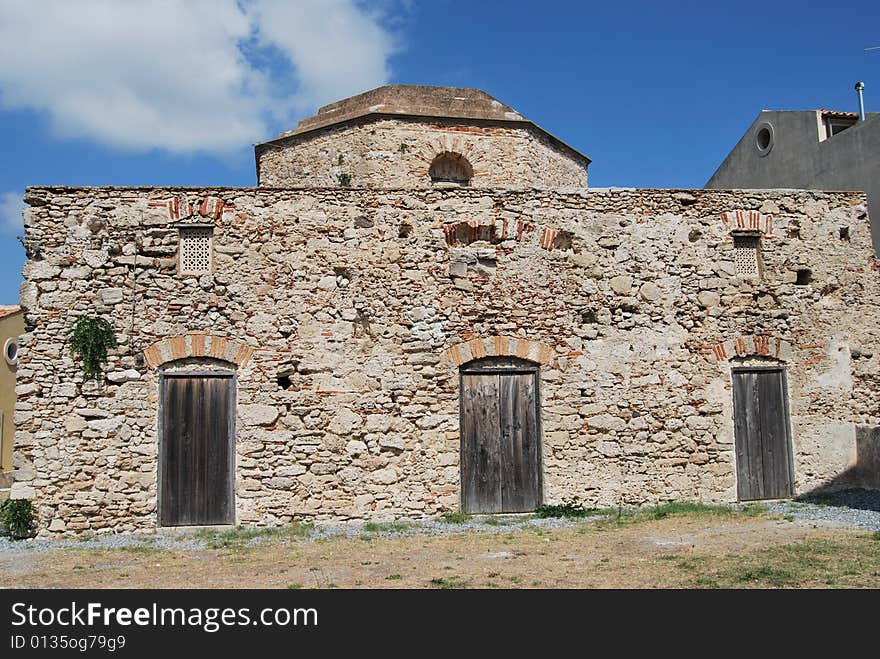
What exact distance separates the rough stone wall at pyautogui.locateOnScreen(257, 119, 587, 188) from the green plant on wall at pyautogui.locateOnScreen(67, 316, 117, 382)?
6.06 m

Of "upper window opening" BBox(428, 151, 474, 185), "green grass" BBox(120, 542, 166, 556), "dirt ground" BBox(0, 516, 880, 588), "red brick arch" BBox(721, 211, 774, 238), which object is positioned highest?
"upper window opening" BBox(428, 151, 474, 185)

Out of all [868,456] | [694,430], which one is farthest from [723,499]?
[868,456]

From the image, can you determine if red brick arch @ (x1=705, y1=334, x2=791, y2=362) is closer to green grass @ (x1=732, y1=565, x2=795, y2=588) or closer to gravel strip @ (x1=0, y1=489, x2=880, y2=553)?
gravel strip @ (x1=0, y1=489, x2=880, y2=553)

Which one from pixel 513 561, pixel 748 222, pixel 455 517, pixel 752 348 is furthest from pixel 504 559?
pixel 748 222

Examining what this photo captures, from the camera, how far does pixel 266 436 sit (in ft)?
31.1

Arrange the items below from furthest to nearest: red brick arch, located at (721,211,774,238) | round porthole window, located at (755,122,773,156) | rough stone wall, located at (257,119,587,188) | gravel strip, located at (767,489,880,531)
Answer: round porthole window, located at (755,122,773,156) → rough stone wall, located at (257,119,587,188) → red brick arch, located at (721,211,774,238) → gravel strip, located at (767,489,880,531)

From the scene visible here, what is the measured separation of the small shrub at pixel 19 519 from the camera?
29.4ft

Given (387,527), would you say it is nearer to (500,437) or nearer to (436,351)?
(500,437)

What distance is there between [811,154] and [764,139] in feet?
5.02

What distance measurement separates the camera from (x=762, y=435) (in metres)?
10.5

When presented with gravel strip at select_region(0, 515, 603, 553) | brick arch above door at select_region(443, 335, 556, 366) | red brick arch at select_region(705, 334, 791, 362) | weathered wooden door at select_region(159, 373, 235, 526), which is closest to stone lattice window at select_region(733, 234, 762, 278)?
red brick arch at select_region(705, 334, 791, 362)

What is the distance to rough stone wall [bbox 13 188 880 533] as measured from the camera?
30.6 feet

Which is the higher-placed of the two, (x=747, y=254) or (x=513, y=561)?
(x=747, y=254)

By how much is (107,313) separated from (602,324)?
20.9ft
